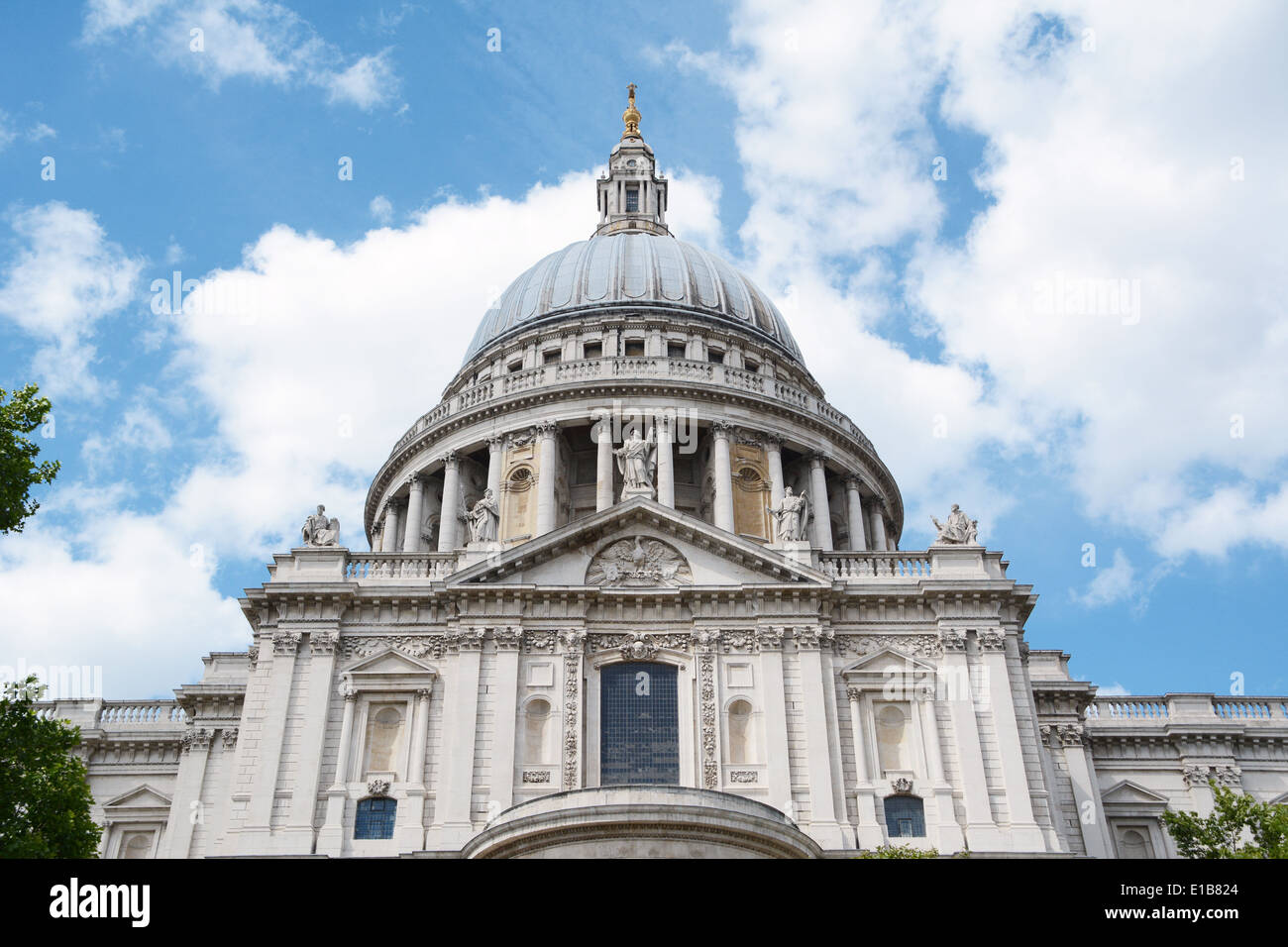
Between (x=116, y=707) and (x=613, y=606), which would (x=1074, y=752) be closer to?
(x=613, y=606)

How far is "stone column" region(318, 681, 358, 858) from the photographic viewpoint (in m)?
32.7

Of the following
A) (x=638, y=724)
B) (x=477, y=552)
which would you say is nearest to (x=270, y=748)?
(x=477, y=552)

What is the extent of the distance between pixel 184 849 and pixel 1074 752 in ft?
103

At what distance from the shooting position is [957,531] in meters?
38.7

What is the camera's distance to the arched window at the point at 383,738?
34594 millimetres

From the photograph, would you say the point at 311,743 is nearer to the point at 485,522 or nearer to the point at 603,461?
the point at 485,522

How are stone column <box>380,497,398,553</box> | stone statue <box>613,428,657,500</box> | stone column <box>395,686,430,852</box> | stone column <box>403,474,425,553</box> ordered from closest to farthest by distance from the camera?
stone column <box>395,686,430,852</box> → stone statue <box>613,428,657,500</box> → stone column <box>403,474,425,553</box> → stone column <box>380,497,398,553</box>

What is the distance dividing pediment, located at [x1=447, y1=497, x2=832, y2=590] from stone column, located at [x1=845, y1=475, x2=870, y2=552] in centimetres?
1805

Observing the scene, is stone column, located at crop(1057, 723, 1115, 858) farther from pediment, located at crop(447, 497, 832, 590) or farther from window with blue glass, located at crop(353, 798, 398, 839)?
window with blue glass, located at crop(353, 798, 398, 839)

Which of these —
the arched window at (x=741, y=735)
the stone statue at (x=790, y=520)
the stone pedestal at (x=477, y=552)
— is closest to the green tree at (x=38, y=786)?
the stone pedestal at (x=477, y=552)

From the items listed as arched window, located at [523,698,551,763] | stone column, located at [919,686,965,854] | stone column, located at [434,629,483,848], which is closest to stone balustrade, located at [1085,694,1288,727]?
stone column, located at [919,686,965,854]

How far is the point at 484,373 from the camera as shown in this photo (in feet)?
204

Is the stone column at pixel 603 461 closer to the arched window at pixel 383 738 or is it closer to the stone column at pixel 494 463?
the stone column at pixel 494 463

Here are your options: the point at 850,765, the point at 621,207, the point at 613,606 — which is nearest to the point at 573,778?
the point at 613,606
